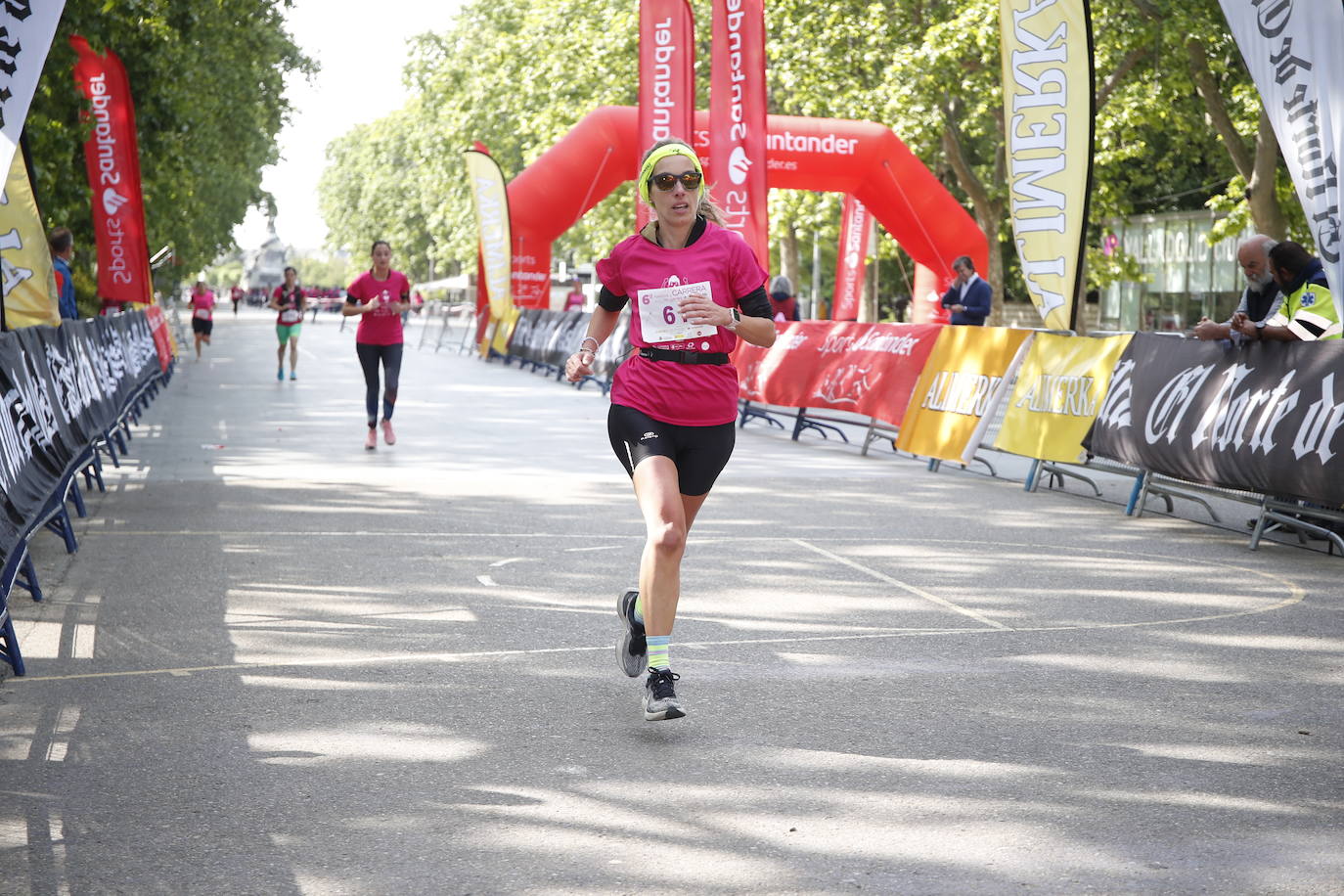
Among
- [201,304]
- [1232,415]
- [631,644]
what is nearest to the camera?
[631,644]

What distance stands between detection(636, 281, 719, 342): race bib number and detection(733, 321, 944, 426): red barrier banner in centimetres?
842

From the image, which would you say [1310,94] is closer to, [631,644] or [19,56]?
[631,644]

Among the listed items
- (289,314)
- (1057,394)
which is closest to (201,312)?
(289,314)

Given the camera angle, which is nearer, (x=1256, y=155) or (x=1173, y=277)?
(x=1256, y=155)

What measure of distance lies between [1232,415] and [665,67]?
37.3 ft

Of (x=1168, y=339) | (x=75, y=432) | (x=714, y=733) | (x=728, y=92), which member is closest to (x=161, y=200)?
(x=728, y=92)

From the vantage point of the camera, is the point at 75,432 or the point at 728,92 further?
the point at 728,92

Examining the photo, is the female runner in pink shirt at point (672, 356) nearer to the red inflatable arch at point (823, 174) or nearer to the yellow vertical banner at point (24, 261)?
the yellow vertical banner at point (24, 261)

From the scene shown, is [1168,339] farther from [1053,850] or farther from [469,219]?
[469,219]

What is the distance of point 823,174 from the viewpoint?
26.6 m

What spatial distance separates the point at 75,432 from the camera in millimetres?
10438

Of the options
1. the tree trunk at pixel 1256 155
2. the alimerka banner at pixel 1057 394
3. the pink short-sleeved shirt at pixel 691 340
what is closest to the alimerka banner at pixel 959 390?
the alimerka banner at pixel 1057 394

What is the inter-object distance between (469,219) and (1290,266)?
54.9 m

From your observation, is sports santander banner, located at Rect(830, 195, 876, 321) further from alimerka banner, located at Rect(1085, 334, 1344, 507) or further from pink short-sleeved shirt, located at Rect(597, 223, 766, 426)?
pink short-sleeved shirt, located at Rect(597, 223, 766, 426)
